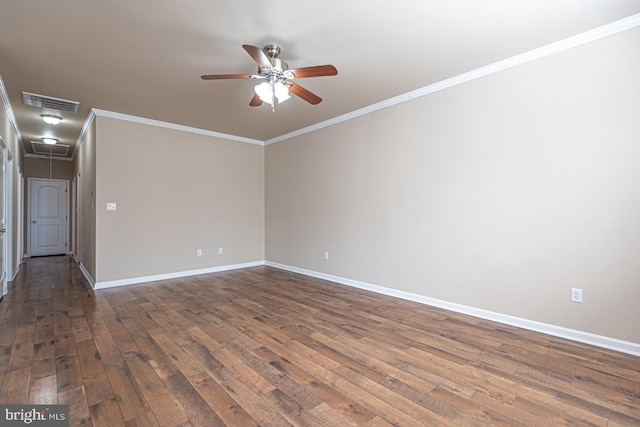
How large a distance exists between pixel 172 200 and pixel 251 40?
340cm

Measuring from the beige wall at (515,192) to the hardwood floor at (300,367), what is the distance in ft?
A: 1.34

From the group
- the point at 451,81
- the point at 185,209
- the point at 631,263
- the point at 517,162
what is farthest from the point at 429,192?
the point at 185,209

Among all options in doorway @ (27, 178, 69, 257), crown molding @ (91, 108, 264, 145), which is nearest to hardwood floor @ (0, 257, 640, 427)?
crown molding @ (91, 108, 264, 145)

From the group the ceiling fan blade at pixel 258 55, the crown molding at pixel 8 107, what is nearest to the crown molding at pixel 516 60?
the ceiling fan blade at pixel 258 55

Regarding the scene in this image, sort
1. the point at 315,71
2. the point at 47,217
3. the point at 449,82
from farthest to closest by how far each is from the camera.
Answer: the point at 47,217 → the point at 449,82 → the point at 315,71

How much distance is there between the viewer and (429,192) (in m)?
3.66

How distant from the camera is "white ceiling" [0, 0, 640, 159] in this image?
2.24 meters

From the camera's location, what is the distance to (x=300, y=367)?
2.21 metres

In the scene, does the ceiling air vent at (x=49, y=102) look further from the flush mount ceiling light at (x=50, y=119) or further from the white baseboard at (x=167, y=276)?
the white baseboard at (x=167, y=276)

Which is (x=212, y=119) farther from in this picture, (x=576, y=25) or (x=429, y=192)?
(x=576, y=25)

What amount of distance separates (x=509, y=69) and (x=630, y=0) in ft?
2.98

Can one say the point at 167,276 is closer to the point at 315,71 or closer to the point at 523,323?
the point at 315,71

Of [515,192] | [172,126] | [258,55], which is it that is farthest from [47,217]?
[515,192]

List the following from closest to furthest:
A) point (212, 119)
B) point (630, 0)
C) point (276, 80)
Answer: point (630, 0), point (276, 80), point (212, 119)
